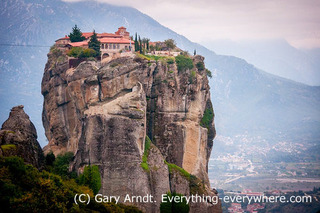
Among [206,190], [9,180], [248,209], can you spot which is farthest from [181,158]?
[248,209]

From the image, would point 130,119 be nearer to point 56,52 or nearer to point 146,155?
point 146,155

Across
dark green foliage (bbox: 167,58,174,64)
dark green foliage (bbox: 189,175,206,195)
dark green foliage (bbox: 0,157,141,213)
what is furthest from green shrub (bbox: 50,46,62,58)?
dark green foliage (bbox: 0,157,141,213)

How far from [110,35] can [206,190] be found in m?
25.3

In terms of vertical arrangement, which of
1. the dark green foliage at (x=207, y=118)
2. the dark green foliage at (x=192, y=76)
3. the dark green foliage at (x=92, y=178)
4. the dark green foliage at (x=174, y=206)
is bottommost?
the dark green foliage at (x=174, y=206)

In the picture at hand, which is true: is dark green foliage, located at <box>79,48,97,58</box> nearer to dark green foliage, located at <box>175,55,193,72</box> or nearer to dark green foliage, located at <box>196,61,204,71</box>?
dark green foliage, located at <box>175,55,193,72</box>

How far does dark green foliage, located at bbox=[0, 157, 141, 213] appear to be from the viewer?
130 feet

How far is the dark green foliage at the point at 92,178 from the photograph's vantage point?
5328 cm

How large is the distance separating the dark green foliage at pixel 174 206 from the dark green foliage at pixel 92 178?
7.34m

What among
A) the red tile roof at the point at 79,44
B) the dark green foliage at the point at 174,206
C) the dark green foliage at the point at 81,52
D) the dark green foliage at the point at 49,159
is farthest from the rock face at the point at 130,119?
the dark green foliage at the point at 49,159

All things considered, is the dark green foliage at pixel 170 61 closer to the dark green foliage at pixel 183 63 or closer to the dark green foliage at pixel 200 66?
the dark green foliage at pixel 183 63

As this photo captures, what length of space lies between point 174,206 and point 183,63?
17975 mm

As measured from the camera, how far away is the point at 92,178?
53.6m

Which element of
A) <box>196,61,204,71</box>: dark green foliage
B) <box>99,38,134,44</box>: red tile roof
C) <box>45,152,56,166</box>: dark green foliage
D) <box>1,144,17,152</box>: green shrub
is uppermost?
<box>99,38,134,44</box>: red tile roof

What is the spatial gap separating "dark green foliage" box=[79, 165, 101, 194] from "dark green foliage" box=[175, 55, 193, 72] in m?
17.4
